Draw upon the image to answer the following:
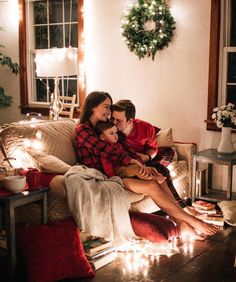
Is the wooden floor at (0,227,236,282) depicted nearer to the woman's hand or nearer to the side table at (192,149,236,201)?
the woman's hand

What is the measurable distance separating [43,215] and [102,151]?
0.78 metres

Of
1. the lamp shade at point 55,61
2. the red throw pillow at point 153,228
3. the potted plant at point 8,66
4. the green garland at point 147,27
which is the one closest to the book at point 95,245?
the red throw pillow at point 153,228

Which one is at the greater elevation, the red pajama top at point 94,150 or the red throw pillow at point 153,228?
the red pajama top at point 94,150

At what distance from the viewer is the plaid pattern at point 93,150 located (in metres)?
3.72

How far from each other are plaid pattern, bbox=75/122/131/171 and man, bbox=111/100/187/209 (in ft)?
1.39

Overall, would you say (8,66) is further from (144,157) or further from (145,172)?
(145,172)

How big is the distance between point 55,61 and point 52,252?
263 centimetres

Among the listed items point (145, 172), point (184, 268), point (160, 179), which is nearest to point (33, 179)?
point (145, 172)

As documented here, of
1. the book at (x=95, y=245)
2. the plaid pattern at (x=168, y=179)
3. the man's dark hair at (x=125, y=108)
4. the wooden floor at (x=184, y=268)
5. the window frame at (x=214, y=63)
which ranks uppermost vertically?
the window frame at (x=214, y=63)

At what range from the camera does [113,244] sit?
3.39 meters

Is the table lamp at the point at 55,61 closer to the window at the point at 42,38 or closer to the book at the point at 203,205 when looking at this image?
the window at the point at 42,38

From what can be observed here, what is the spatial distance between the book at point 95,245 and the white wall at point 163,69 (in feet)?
6.87

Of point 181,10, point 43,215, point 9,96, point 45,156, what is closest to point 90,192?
point 43,215

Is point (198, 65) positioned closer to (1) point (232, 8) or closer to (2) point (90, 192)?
(1) point (232, 8)
